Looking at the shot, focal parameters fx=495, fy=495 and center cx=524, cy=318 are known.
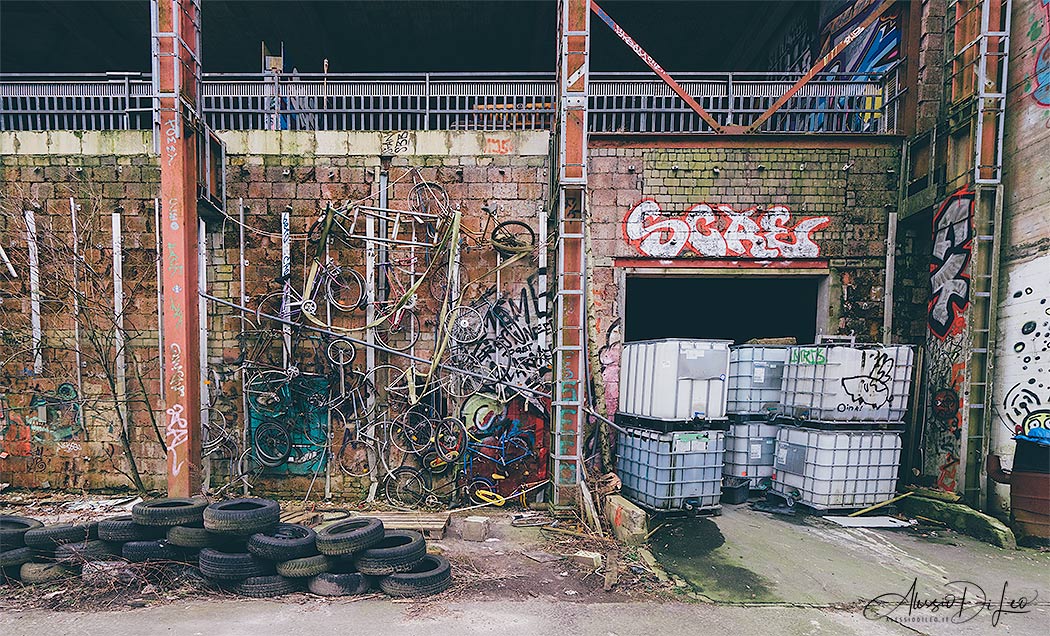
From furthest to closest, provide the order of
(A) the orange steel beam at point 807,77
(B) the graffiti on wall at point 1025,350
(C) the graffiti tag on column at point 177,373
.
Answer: (A) the orange steel beam at point 807,77, (C) the graffiti tag on column at point 177,373, (B) the graffiti on wall at point 1025,350

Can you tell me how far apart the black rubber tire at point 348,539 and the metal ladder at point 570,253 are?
8.84 ft

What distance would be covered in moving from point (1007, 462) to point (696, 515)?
399cm

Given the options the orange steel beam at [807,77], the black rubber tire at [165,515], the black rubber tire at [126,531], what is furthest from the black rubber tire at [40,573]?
the orange steel beam at [807,77]

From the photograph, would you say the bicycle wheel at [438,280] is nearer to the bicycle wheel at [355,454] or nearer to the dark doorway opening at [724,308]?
the bicycle wheel at [355,454]

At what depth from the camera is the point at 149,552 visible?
16.4ft

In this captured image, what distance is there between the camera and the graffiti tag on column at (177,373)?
21.6 feet

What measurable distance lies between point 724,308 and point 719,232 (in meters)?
4.59

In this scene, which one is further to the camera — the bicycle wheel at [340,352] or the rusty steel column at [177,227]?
the bicycle wheel at [340,352]

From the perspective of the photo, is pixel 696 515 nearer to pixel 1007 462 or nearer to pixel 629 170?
pixel 1007 462

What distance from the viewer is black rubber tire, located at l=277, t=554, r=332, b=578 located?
4754 mm

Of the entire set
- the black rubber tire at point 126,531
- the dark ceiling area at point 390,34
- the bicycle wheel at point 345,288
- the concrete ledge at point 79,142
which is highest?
the dark ceiling area at point 390,34

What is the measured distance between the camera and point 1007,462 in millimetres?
6363

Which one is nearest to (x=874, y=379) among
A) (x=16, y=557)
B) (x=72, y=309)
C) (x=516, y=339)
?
(x=516, y=339)

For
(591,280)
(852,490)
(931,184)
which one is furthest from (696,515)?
(931,184)
